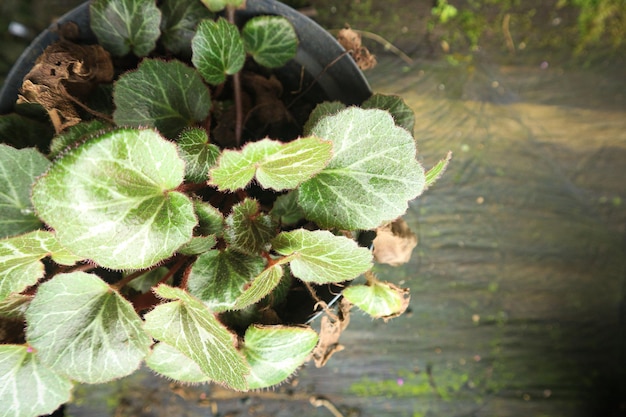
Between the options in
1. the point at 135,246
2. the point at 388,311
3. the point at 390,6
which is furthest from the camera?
the point at 390,6

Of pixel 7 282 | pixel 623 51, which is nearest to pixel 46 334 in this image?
pixel 7 282

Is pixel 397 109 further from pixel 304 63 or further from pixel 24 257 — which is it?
pixel 24 257

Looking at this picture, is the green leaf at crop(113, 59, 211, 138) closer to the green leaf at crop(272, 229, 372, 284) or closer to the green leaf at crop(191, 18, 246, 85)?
the green leaf at crop(191, 18, 246, 85)

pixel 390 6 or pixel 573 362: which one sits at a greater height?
pixel 390 6

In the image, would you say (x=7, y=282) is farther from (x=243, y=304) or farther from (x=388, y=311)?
(x=388, y=311)

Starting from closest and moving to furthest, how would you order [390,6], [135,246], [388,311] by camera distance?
[135,246], [388,311], [390,6]

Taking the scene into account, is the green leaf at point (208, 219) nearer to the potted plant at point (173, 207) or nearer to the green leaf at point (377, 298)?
the potted plant at point (173, 207)

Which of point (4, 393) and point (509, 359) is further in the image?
point (509, 359)
